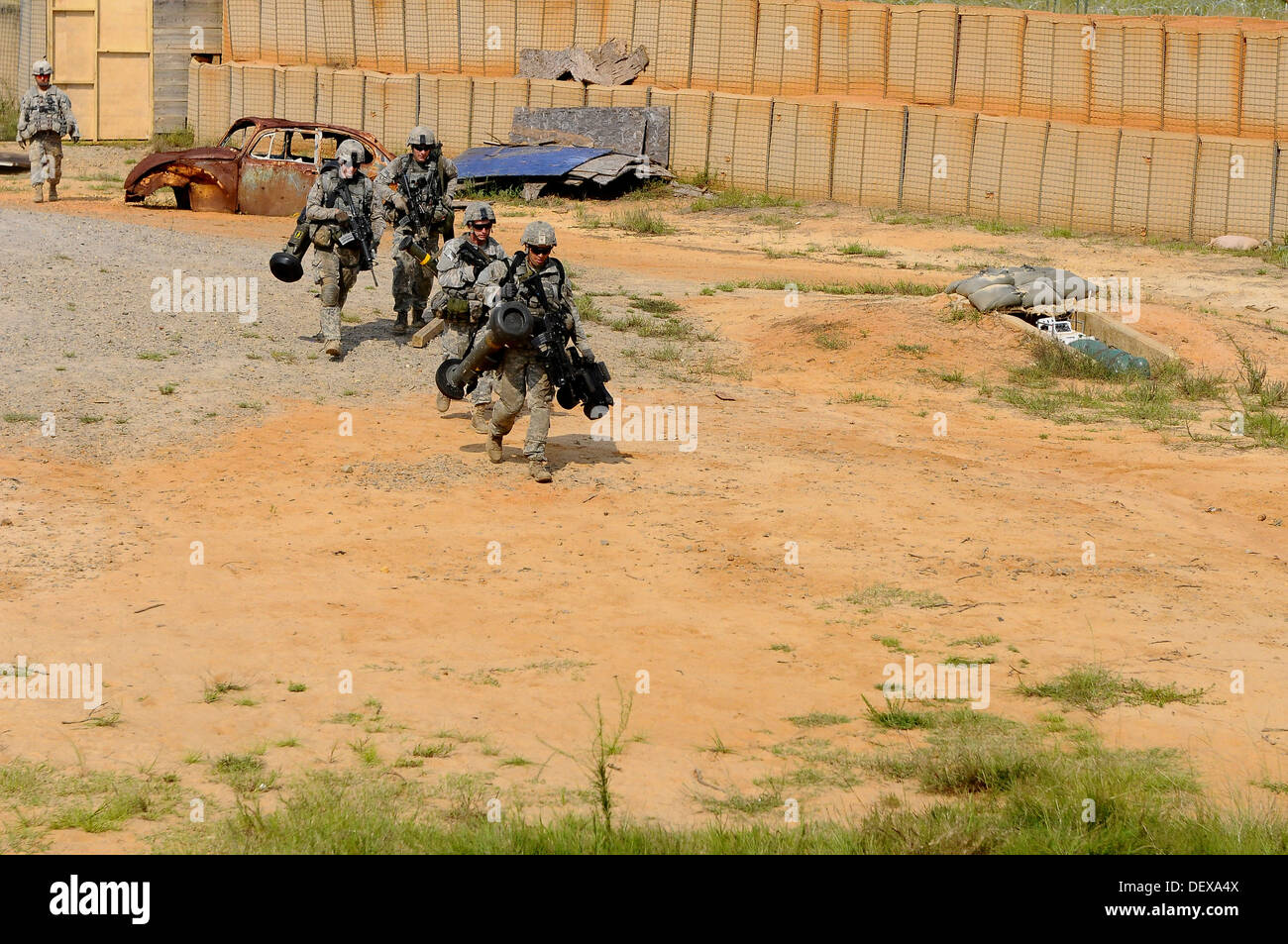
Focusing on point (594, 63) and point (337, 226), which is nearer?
point (337, 226)

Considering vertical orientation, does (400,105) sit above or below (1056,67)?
below

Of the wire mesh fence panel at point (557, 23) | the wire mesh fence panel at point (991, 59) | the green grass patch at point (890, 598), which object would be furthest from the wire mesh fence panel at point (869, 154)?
the green grass patch at point (890, 598)

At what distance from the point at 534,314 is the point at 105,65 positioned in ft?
63.9

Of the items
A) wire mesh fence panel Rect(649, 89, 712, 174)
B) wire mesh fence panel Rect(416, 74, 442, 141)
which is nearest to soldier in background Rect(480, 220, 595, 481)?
wire mesh fence panel Rect(649, 89, 712, 174)

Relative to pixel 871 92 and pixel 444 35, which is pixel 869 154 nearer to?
pixel 871 92

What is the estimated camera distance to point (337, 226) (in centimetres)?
1282

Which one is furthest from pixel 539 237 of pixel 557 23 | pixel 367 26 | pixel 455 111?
pixel 367 26

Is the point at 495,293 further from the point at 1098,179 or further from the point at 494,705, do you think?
the point at 1098,179

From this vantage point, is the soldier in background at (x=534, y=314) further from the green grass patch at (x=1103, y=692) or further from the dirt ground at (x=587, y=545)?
the green grass patch at (x=1103, y=692)

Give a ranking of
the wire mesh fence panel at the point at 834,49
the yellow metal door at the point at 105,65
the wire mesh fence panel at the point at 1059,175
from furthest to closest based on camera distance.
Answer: the yellow metal door at the point at 105,65 → the wire mesh fence panel at the point at 834,49 → the wire mesh fence panel at the point at 1059,175

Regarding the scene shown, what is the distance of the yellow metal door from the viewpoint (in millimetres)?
A: 26141

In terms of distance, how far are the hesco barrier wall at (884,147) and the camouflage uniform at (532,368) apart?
42.5ft

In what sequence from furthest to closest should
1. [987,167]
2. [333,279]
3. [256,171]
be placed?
[987,167] → [256,171] → [333,279]

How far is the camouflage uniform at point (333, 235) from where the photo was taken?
12797 mm
